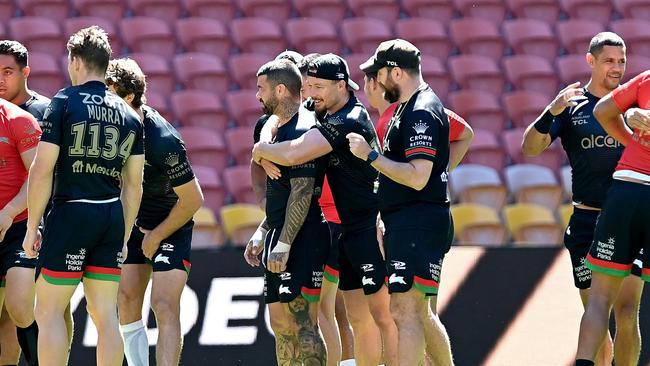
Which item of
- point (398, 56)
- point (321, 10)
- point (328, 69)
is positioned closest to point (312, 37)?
point (321, 10)

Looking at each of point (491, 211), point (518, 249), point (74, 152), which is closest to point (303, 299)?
point (74, 152)

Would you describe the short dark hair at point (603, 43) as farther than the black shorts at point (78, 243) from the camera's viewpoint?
Yes

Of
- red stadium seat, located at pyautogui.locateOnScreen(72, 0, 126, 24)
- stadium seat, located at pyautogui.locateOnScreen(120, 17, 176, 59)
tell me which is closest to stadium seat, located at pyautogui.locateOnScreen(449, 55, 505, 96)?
stadium seat, located at pyautogui.locateOnScreen(120, 17, 176, 59)

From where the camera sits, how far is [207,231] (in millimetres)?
11258

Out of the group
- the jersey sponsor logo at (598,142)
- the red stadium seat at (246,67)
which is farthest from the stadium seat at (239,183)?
the jersey sponsor logo at (598,142)

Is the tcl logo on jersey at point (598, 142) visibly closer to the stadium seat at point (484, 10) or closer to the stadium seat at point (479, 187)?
the stadium seat at point (479, 187)

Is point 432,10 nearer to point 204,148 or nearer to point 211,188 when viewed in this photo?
point 204,148

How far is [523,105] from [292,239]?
22.8ft

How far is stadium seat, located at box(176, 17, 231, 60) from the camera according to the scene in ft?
47.5

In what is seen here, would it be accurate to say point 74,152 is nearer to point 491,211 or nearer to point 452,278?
point 452,278

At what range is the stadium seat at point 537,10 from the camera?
14.9 m

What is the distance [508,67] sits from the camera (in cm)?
1397

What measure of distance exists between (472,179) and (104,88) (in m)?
A: 5.96

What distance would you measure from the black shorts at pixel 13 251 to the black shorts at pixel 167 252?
660mm
